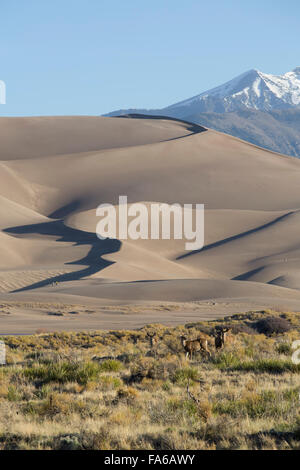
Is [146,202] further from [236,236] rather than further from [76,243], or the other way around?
[76,243]

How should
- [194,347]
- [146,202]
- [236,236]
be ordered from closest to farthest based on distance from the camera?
[194,347] < [236,236] < [146,202]

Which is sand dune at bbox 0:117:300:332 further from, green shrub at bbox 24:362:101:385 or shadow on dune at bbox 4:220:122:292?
green shrub at bbox 24:362:101:385

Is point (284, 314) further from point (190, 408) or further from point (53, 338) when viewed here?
point (190, 408)

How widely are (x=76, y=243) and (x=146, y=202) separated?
15.4m

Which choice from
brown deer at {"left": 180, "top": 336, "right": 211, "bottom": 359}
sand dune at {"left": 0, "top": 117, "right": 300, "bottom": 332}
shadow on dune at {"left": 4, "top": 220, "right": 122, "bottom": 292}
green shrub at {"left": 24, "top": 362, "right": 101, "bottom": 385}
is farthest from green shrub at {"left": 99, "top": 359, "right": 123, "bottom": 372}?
shadow on dune at {"left": 4, "top": 220, "right": 122, "bottom": 292}

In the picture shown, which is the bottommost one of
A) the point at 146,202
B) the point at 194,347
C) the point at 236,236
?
the point at 194,347

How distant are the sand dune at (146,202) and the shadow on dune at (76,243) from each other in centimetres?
13

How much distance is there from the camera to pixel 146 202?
81500 millimetres

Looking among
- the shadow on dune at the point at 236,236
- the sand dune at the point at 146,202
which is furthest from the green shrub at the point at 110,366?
the shadow on dune at the point at 236,236

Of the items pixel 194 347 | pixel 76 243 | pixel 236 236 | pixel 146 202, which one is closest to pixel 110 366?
pixel 194 347

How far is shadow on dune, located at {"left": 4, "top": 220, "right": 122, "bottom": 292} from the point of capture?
55.3 metres

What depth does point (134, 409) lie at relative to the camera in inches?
337

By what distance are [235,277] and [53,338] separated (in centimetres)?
3880
